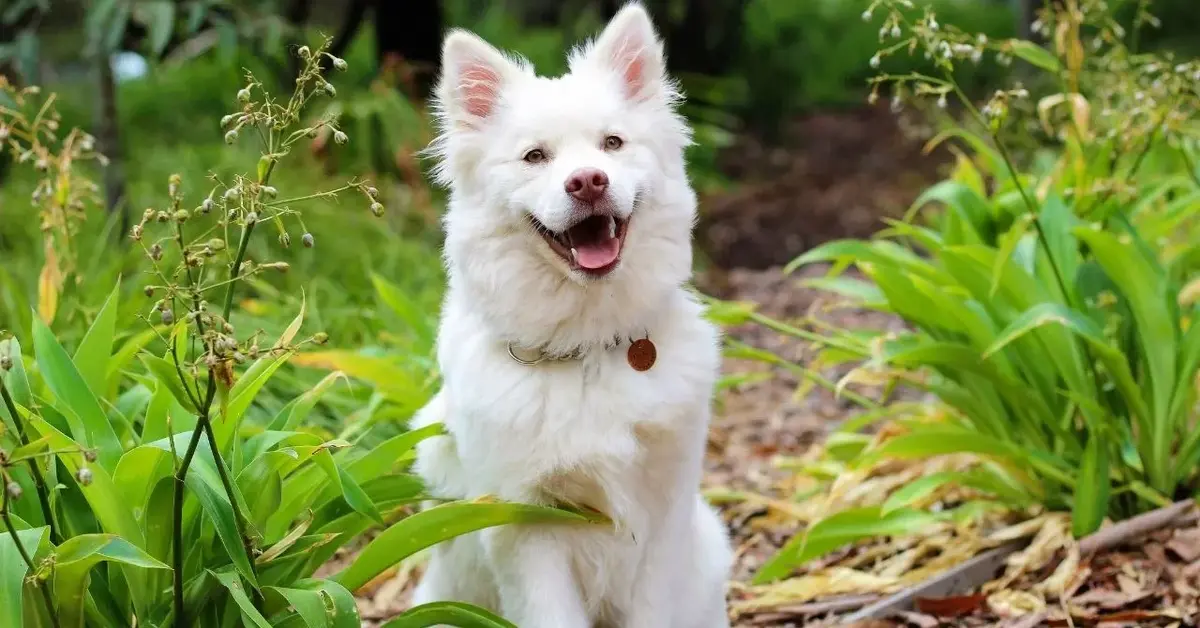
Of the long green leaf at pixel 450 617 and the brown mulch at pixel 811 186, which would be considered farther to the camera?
the brown mulch at pixel 811 186

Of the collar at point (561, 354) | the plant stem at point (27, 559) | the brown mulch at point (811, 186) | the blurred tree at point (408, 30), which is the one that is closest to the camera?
the plant stem at point (27, 559)

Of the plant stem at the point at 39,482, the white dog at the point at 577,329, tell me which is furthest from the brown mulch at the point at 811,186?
the plant stem at the point at 39,482

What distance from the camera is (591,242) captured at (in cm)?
242

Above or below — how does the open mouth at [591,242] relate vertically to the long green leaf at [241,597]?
above

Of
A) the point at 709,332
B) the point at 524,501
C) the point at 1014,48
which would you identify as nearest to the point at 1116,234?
the point at 1014,48

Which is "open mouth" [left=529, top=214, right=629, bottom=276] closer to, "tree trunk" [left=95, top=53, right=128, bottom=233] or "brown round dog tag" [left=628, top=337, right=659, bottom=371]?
"brown round dog tag" [left=628, top=337, right=659, bottom=371]

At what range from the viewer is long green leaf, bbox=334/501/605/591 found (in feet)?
7.47

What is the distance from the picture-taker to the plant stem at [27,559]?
183cm

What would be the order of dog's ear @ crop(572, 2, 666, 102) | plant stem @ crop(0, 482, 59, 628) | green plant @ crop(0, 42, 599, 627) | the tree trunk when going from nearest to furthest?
1. plant stem @ crop(0, 482, 59, 628)
2. green plant @ crop(0, 42, 599, 627)
3. dog's ear @ crop(572, 2, 666, 102)
4. the tree trunk

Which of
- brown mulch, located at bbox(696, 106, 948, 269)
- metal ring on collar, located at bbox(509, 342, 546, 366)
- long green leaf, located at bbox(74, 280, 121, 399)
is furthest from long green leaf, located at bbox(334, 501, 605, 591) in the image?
brown mulch, located at bbox(696, 106, 948, 269)

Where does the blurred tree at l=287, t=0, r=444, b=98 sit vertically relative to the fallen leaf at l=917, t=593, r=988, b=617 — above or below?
above

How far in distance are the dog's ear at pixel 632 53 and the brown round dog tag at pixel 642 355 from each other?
57 centimetres

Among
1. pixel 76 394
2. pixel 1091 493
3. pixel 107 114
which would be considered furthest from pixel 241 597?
pixel 107 114

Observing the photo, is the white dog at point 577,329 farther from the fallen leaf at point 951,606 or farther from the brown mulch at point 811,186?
the brown mulch at point 811,186
